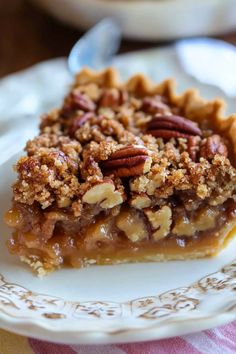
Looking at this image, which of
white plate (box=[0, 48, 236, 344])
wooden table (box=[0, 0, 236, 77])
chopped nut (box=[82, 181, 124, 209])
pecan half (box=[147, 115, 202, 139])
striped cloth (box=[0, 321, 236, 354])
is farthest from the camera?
wooden table (box=[0, 0, 236, 77])

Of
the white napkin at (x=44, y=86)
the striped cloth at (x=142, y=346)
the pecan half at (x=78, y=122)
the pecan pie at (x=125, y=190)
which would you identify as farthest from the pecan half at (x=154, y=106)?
the striped cloth at (x=142, y=346)

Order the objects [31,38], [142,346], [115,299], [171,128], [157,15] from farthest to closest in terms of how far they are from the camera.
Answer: [31,38] < [157,15] < [171,128] < [115,299] < [142,346]

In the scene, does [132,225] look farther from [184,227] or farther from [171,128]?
[171,128]

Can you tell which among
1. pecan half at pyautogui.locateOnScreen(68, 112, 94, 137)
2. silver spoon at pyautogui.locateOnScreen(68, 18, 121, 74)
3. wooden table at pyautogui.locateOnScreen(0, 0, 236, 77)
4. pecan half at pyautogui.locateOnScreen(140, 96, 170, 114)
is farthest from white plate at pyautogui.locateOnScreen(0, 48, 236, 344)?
wooden table at pyautogui.locateOnScreen(0, 0, 236, 77)

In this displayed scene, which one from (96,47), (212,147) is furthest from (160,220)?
(96,47)

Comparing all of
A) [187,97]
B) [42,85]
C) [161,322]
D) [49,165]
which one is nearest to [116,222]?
[49,165]

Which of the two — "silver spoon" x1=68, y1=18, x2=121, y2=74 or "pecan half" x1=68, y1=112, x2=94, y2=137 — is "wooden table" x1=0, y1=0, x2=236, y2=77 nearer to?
"silver spoon" x1=68, y1=18, x2=121, y2=74
